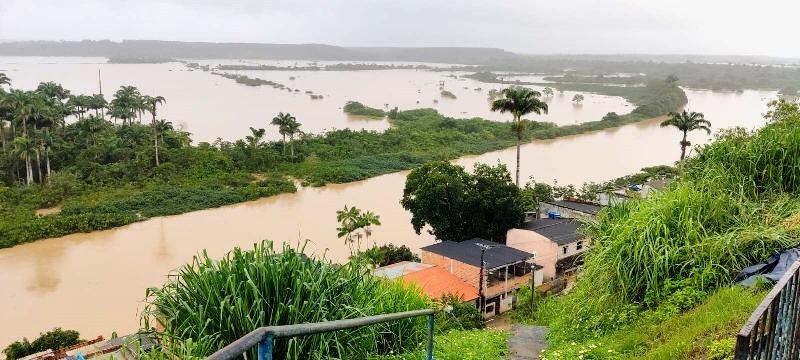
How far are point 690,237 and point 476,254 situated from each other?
8.48 m

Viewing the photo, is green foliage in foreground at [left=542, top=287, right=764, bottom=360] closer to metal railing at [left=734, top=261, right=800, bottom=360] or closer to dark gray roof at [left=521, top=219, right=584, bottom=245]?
metal railing at [left=734, top=261, right=800, bottom=360]

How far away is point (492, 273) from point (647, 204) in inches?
311

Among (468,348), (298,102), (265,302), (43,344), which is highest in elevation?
(265,302)

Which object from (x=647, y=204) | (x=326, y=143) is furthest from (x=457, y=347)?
(x=326, y=143)

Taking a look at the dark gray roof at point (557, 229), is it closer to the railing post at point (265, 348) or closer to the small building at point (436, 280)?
the small building at point (436, 280)

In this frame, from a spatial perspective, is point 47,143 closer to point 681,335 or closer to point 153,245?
point 153,245

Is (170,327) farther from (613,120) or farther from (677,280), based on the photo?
(613,120)

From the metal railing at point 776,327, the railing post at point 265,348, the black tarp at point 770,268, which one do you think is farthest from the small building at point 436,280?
the railing post at point 265,348

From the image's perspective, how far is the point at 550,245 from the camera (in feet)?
44.5

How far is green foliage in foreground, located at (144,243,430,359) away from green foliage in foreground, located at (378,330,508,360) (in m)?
0.42

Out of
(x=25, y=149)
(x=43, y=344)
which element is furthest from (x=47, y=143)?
(x=43, y=344)

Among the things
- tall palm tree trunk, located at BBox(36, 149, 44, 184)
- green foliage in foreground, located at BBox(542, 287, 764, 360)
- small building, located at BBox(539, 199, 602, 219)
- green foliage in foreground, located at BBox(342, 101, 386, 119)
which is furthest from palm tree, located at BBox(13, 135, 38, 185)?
green foliage in foreground, located at BBox(342, 101, 386, 119)

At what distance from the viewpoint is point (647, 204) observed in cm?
465

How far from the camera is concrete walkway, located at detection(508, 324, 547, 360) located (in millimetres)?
4547
